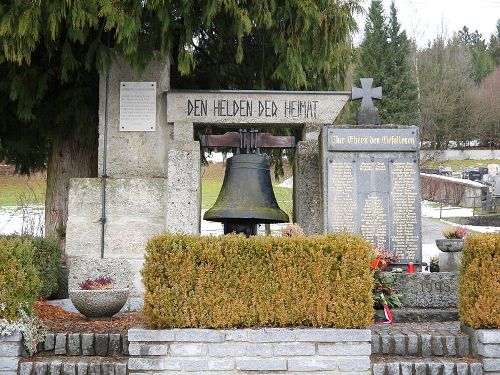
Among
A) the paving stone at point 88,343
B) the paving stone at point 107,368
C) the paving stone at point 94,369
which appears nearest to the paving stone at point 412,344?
the paving stone at point 107,368

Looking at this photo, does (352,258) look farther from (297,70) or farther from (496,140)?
(496,140)

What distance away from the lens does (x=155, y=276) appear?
4.72 m

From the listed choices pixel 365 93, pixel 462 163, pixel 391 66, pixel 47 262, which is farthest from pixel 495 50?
pixel 47 262

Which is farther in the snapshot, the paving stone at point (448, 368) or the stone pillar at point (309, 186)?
the stone pillar at point (309, 186)

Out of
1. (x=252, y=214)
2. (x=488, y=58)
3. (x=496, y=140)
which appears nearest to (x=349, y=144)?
(x=252, y=214)

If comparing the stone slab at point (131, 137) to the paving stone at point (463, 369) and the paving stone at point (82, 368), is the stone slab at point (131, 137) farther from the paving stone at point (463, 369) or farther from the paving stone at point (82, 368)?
the paving stone at point (463, 369)

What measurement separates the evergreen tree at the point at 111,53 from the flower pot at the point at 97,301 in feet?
8.32

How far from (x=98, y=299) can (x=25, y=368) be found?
1.11 meters

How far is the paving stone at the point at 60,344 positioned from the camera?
5.07 metres

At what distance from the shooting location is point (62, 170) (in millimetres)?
8656

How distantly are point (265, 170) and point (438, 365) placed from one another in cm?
268

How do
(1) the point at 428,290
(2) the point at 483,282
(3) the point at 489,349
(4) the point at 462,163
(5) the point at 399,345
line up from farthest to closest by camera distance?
(4) the point at 462,163 → (1) the point at 428,290 → (5) the point at 399,345 → (2) the point at 483,282 → (3) the point at 489,349

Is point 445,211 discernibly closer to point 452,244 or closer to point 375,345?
point 452,244

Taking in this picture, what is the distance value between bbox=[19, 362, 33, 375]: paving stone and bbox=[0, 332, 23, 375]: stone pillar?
0.12 ft
